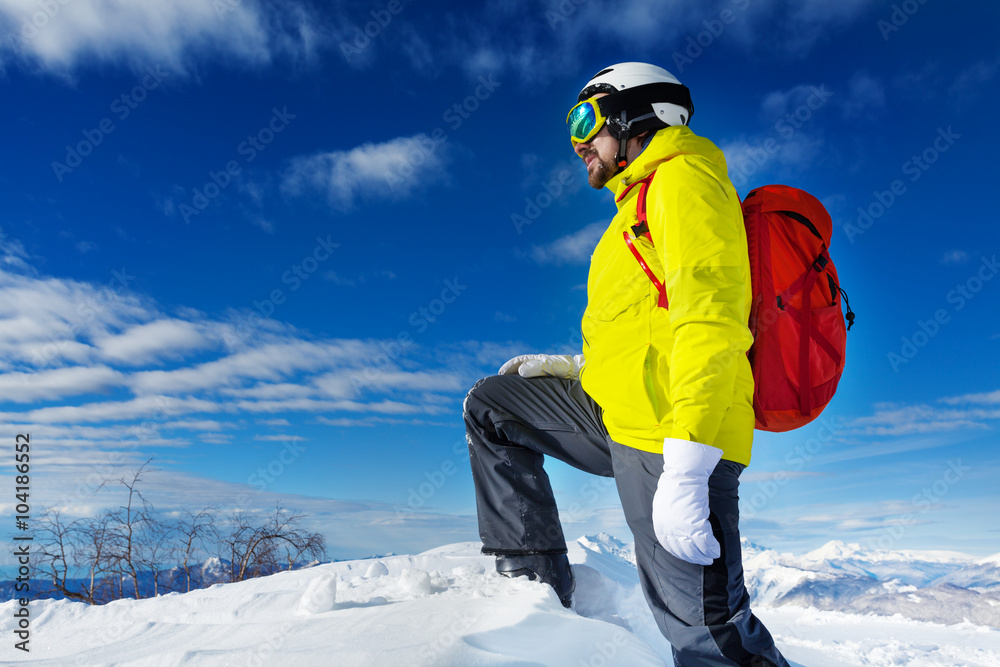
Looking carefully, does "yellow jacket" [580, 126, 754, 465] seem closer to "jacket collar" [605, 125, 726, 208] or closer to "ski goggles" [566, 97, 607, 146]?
"jacket collar" [605, 125, 726, 208]

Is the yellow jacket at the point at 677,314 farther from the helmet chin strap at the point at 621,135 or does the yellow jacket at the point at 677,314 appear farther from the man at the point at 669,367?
the helmet chin strap at the point at 621,135

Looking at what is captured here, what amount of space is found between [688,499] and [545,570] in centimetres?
123

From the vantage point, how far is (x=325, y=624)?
2156 mm

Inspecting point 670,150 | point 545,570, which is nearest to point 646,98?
point 670,150

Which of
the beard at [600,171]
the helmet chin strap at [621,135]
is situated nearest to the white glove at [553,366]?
the beard at [600,171]

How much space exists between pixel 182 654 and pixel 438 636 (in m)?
0.94

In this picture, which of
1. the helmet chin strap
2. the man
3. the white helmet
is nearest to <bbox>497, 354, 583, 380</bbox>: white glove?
the man

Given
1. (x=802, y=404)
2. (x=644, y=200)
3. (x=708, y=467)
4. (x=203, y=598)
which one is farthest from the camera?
(x=203, y=598)

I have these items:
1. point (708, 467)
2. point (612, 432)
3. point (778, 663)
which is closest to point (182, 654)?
point (612, 432)

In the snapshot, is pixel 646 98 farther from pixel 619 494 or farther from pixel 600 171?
pixel 619 494

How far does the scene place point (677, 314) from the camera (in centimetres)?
181

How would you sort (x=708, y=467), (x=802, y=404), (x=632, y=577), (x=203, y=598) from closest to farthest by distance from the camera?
1. (x=708, y=467)
2. (x=802, y=404)
3. (x=203, y=598)
4. (x=632, y=577)

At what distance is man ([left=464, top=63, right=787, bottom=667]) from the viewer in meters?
1.76

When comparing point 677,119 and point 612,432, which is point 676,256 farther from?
point 677,119
